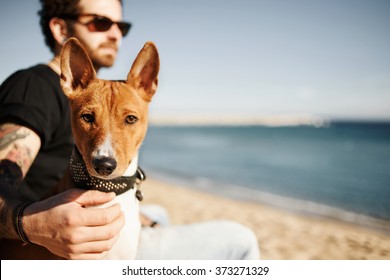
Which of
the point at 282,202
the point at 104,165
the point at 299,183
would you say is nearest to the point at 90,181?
the point at 104,165

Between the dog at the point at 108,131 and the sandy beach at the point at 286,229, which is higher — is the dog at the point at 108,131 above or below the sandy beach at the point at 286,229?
above

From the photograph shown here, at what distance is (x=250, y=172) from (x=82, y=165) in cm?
1637

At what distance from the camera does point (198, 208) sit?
31.1 feet

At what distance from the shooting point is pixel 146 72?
2.11 metres

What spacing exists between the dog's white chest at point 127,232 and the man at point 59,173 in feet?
0.59

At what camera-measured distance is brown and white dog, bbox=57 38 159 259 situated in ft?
5.73

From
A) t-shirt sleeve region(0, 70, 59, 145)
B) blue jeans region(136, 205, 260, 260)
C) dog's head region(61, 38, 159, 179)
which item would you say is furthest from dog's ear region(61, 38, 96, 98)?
blue jeans region(136, 205, 260, 260)

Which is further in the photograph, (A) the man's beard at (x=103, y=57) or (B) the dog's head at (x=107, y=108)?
(A) the man's beard at (x=103, y=57)

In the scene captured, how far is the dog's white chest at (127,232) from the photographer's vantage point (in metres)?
1.85

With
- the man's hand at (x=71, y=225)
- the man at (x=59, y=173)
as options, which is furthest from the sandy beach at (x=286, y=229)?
the man's hand at (x=71, y=225)

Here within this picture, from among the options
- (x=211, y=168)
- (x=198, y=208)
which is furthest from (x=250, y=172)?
(x=198, y=208)

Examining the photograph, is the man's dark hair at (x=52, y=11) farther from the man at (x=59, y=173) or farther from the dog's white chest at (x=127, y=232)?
the dog's white chest at (x=127, y=232)

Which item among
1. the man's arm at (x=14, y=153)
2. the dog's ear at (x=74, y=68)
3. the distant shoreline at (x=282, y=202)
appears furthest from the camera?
the distant shoreline at (x=282, y=202)
